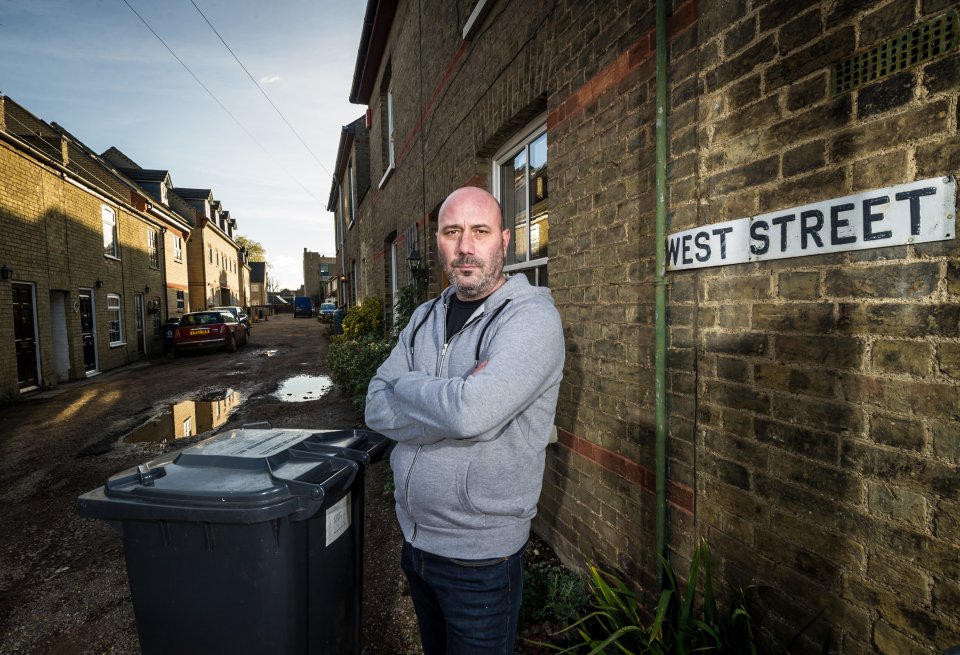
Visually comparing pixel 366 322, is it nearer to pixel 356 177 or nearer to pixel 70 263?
pixel 356 177

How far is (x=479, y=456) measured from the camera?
4.76ft

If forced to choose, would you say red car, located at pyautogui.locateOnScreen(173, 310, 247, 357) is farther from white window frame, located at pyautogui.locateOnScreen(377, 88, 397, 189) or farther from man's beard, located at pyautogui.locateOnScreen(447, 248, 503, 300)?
man's beard, located at pyautogui.locateOnScreen(447, 248, 503, 300)

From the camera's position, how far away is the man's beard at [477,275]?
1670mm

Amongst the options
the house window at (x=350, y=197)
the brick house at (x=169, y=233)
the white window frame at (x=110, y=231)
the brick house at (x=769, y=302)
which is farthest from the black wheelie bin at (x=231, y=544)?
the brick house at (x=169, y=233)

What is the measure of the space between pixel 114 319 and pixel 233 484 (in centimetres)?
1537

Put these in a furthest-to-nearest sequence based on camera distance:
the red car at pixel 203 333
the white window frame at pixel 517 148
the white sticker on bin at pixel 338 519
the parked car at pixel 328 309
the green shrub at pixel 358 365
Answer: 1. the parked car at pixel 328 309
2. the red car at pixel 203 333
3. the green shrub at pixel 358 365
4. the white window frame at pixel 517 148
5. the white sticker on bin at pixel 338 519

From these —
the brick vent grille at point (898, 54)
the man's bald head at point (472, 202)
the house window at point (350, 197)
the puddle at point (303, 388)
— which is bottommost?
the puddle at point (303, 388)

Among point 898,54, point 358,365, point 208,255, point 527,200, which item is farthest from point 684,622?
point 208,255

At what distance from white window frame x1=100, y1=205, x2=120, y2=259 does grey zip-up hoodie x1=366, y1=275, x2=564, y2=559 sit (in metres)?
15.3

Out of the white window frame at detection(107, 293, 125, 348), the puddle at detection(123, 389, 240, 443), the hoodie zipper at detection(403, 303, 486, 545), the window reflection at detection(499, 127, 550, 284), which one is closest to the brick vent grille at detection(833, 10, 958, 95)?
the hoodie zipper at detection(403, 303, 486, 545)

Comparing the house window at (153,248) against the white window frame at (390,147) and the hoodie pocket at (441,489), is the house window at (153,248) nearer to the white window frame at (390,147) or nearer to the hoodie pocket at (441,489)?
the white window frame at (390,147)

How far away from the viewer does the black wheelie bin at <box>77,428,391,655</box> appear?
56.9 inches

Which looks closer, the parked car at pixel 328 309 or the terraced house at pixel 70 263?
the terraced house at pixel 70 263

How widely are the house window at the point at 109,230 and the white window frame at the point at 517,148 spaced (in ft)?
44.9
